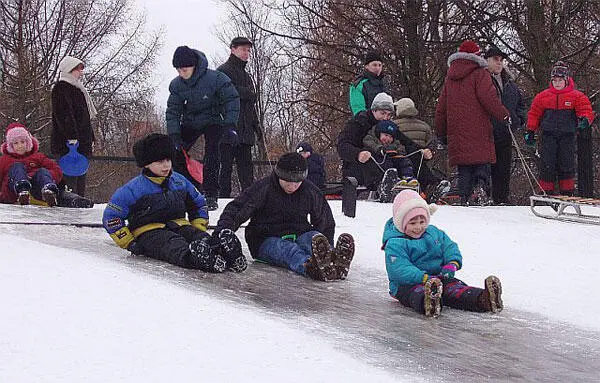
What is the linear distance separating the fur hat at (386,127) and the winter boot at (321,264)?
4.74 meters

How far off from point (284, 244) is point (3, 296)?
2.59 m

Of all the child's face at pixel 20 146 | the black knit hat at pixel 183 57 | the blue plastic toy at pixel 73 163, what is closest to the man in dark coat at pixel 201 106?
the black knit hat at pixel 183 57

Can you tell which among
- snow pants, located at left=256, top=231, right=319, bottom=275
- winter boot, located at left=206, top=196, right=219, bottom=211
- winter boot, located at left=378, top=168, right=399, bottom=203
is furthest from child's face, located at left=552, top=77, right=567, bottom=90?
snow pants, located at left=256, top=231, right=319, bottom=275

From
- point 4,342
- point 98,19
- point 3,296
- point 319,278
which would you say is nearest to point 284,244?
point 319,278

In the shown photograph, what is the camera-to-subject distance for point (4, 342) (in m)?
3.24

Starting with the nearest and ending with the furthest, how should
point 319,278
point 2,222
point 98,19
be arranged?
point 319,278
point 2,222
point 98,19

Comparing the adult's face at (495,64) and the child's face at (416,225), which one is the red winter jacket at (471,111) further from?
the child's face at (416,225)

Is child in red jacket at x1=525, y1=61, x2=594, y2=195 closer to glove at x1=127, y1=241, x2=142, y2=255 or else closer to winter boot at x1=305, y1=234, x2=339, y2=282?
winter boot at x1=305, y1=234, x2=339, y2=282

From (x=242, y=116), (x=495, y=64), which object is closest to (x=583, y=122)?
(x=495, y=64)

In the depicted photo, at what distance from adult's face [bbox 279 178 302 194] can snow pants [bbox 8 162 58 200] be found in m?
3.97

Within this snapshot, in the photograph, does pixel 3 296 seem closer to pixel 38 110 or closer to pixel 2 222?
pixel 2 222

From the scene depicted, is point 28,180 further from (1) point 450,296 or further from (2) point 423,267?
(1) point 450,296

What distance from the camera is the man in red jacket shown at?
10.1 m

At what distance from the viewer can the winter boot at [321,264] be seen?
5680mm
